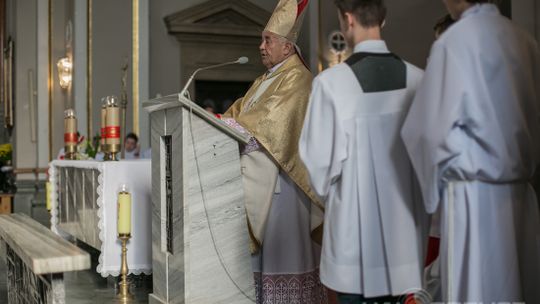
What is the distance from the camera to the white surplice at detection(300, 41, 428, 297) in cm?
227

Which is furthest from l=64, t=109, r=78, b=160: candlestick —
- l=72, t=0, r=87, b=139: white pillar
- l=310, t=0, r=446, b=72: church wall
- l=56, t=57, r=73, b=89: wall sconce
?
l=56, t=57, r=73, b=89: wall sconce

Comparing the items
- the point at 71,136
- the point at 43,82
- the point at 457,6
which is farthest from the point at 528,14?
the point at 43,82

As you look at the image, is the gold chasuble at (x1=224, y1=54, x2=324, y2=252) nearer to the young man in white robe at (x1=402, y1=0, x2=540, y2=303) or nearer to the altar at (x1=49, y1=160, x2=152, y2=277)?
the altar at (x1=49, y1=160, x2=152, y2=277)

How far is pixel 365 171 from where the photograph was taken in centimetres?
231

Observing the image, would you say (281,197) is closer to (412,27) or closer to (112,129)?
(112,129)

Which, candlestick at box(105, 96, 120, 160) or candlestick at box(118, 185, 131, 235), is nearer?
candlestick at box(118, 185, 131, 235)

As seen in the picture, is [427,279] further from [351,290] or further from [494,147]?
[494,147]

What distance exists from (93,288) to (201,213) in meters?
1.72

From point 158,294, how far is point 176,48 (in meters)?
8.19

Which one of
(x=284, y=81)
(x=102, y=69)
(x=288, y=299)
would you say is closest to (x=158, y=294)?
(x=288, y=299)

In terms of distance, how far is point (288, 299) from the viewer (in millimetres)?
3404

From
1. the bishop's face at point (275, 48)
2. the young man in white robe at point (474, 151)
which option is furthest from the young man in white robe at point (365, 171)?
the bishop's face at point (275, 48)

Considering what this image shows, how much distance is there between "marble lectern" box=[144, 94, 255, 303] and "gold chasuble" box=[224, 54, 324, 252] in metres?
0.17

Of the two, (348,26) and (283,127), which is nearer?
(348,26)
